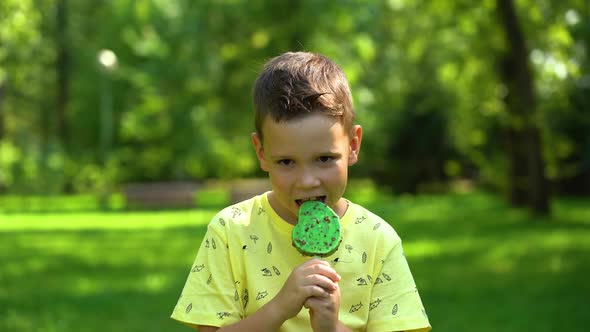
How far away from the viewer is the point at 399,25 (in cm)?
3075

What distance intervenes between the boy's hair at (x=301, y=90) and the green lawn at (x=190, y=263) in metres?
6.06

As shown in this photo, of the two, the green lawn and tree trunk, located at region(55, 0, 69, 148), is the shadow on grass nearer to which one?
the green lawn

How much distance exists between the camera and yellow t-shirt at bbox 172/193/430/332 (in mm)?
3113

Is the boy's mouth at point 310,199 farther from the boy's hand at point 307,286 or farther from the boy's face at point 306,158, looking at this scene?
the boy's hand at point 307,286

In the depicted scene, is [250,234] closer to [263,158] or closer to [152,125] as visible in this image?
[263,158]

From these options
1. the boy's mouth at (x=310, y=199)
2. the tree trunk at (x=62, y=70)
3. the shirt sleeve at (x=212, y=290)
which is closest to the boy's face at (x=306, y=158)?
the boy's mouth at (x=310, y=199)

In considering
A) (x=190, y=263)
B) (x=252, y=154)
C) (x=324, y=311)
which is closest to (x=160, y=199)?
(x=252, y=154)

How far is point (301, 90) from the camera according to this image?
297 centimetres

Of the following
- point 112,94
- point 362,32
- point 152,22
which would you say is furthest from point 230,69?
point 112,94

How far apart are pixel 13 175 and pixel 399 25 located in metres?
14.9

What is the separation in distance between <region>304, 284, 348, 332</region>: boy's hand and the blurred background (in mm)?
1002

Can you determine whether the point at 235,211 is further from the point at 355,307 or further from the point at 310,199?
the point at 355,307

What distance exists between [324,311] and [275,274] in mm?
310

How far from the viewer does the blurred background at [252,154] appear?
38.7 feet
